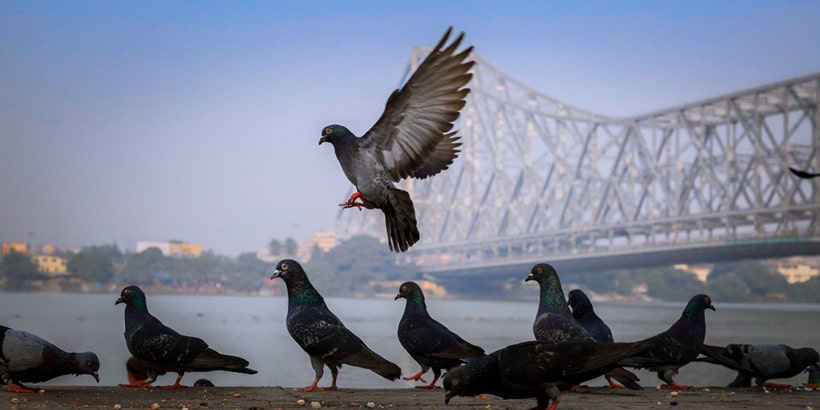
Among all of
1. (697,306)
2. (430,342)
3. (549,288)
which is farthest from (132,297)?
(697,306)

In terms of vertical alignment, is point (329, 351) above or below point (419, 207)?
below

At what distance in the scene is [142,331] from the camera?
8.19 m

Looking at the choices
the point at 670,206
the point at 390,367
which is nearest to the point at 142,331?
the point at 390,367

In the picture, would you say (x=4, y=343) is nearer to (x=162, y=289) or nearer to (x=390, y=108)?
(x=390, y=108)

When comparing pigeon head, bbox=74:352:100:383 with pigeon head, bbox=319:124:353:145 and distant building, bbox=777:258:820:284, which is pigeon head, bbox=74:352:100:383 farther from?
distant building, bbox=777:258:820:284

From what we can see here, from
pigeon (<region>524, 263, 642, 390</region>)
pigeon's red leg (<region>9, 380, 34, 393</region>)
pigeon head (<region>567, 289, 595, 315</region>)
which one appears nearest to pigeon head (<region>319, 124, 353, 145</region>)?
pigeon (<region>524, 263, 642, 390</region>)

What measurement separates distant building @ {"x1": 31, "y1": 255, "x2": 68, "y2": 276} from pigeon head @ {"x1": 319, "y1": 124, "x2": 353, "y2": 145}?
80765mm

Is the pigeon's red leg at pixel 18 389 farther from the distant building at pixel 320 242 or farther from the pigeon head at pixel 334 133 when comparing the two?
the distant building at pixel 320 242

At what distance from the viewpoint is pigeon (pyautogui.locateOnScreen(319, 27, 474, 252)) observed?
5.20m

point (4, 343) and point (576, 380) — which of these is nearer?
point (576, 380)

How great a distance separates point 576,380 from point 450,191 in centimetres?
9433

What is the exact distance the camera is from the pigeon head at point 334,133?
5438 mm

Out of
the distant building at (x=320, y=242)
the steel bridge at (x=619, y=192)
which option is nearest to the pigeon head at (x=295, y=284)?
the steel bridge at (x=619, y=192)

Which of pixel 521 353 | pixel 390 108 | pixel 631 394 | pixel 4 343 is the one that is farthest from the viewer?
pixel 631 394
